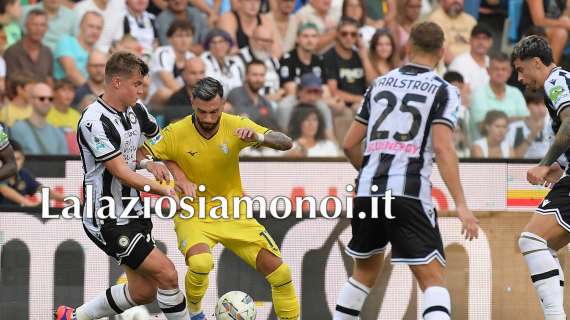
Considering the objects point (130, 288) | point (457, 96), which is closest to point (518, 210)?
point (457, 96)

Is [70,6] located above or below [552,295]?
above

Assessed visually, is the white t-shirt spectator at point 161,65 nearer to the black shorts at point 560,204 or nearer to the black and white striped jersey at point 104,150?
the black and white striped jersey at point 104,150

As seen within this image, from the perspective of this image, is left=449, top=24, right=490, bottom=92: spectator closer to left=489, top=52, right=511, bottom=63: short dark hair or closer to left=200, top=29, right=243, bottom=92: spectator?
left=489, top=52, right=511, bottom=63: short dark hair

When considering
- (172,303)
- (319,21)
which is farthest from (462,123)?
(172,303)

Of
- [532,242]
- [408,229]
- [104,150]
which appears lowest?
[532,242]

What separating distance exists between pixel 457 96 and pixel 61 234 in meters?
4.11

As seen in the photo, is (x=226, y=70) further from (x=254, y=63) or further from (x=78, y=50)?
(x=78, y=50)

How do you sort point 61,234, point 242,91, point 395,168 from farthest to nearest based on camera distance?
point 242,91 → point 61,234 → point 395,168

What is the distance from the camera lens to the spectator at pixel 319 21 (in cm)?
1408

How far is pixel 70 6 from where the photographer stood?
13.8 meters

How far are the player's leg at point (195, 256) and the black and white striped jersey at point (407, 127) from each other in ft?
5.82

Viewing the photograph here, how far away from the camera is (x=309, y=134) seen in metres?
12.5

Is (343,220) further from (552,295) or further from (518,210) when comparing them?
(552,295)

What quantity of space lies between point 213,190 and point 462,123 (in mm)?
4919
